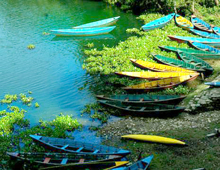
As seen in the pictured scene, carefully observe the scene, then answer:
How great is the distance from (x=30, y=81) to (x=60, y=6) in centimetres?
2962

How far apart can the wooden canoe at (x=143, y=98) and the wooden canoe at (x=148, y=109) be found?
1.16 feet

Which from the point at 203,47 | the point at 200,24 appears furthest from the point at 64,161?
the point at 200,24

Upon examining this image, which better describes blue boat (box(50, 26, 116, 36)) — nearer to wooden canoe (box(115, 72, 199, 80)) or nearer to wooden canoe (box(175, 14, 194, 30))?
wooden canoe (box(175, 14, 194, 30))

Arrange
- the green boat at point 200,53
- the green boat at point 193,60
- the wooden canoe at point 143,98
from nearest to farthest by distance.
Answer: the wooden canoe at point 143,98 → the green boat at point 193,60 → the green boat at point 200,53

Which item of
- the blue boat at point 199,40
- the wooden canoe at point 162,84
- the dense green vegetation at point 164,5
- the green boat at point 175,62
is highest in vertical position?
the dense green vegetation at point 164,5

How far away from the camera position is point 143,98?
21141 millimetres

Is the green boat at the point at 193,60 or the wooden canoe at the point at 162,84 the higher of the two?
the green boat at the point at 193,60

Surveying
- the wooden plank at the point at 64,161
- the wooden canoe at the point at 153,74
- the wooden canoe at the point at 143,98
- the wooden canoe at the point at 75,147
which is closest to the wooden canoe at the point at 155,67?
the wooden canoe at the point at 153,74

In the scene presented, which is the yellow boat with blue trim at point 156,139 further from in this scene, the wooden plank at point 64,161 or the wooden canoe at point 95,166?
the wooden plank at point 64,161

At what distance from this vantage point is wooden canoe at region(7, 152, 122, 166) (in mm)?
14469

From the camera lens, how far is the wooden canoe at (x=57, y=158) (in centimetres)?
1447

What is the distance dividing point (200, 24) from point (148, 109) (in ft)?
73.8

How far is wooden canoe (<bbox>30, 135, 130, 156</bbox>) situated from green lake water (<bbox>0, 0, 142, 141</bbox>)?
214 centimetres

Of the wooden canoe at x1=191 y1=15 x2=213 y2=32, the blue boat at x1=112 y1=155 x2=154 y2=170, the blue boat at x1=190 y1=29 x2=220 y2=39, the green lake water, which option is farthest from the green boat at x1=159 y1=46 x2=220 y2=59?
the blue boat at x1=112 y1=155 x2=154 y2=170
